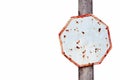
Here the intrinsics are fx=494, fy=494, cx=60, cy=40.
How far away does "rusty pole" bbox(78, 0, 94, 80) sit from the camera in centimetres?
380

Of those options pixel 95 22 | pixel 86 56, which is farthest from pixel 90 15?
pixel 86 56

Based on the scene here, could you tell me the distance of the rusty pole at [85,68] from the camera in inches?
150

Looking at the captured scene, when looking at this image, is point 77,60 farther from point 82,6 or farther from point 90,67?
point 82,6

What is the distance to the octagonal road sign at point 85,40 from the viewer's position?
375 cm

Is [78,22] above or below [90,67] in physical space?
above

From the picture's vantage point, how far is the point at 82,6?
3.80m

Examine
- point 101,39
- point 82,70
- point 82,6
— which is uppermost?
point 82,6

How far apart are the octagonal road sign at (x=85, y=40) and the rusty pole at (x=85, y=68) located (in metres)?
0.04

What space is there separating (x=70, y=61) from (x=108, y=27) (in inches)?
15.9

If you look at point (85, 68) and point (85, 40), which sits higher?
point (85, 40)

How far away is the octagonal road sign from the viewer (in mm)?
3750

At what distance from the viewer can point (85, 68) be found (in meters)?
3.88

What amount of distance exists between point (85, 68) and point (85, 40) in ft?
0.76

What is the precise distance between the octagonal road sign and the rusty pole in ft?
0.14
